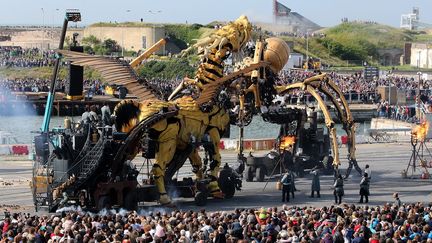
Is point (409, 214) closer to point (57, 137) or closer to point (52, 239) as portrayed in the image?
point (52, 239)

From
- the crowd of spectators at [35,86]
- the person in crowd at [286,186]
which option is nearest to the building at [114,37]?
the crowd of spectators at [35,86]

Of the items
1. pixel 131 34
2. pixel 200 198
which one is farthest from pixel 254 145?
pixel 131 34

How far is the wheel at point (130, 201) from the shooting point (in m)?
36.8

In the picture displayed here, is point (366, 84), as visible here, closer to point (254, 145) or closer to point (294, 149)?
point (254, 145)

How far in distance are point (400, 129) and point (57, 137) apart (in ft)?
113

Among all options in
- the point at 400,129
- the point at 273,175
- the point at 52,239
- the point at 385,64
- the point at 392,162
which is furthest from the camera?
the point at 385,64

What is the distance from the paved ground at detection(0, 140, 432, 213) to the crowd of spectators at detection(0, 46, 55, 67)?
6978 cm

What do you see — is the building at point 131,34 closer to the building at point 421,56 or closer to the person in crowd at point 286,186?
the building at point 421,56

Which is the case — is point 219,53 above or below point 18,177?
above

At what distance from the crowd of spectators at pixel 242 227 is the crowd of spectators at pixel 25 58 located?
302ft

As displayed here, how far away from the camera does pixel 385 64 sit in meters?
158

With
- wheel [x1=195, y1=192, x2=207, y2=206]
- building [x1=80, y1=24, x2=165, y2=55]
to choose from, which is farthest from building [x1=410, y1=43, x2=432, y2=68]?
wheel [x1=195, y1=192, x2=207, y2=206]

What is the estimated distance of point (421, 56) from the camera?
484 ft

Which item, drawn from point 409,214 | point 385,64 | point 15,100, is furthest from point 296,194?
point 385,64
